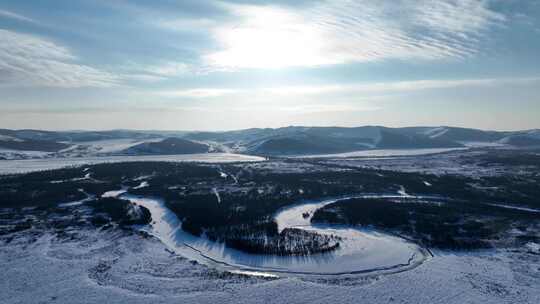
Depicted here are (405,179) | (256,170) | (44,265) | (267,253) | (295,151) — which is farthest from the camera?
(295,151)

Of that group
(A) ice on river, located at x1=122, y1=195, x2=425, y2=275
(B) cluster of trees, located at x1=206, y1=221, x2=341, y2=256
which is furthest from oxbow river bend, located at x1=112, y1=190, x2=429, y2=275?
(B) cluster of trees, located at x1=206, y1=221, x2=341, y2=256

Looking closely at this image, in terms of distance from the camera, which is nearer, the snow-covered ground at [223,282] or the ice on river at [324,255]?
the snow-covered ground at [223,282]

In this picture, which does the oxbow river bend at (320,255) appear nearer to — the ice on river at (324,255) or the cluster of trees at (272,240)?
the ice on river at (324,255)

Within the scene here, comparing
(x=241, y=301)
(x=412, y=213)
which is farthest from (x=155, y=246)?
(x=412, y=213)

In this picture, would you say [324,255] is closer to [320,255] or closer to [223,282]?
[320,255]

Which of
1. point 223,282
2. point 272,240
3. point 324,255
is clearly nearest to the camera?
point 223,282

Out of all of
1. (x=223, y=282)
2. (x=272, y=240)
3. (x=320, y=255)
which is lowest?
(x=223, y=282)

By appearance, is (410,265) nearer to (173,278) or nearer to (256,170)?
(173,278)

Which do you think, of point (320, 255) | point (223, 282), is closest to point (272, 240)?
point (320, 255)

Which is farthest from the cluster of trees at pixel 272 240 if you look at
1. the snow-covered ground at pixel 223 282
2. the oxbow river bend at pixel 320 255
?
the snow-covered ground at pixel 223 282
